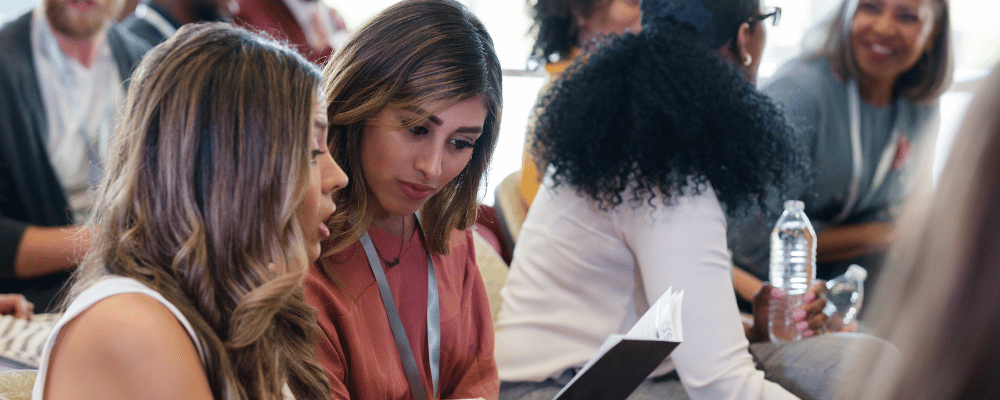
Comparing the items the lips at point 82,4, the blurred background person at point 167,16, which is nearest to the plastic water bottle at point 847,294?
the blurred background person at point 167,16

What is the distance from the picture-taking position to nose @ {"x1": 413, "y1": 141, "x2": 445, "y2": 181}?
1.29 metres

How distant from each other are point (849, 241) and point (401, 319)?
208 cm

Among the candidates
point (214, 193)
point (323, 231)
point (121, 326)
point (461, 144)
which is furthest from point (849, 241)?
point (121, 326)

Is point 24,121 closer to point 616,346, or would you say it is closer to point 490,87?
point 490,87

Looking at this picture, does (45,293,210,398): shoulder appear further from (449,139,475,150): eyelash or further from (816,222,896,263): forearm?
(816,222,896,263): forearm

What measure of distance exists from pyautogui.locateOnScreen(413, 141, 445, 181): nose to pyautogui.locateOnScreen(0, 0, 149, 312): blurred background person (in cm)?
154

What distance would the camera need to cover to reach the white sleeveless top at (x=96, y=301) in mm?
805

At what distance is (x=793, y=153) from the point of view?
→ 165 centimetres

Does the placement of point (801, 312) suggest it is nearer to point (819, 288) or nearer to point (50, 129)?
point (819, 288)

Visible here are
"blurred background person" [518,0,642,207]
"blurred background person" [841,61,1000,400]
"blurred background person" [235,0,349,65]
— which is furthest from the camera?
"blurred background person" [235,0,349,65]

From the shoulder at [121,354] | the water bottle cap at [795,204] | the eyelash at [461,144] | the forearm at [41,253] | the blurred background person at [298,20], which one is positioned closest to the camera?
the shoulder at [121,354]

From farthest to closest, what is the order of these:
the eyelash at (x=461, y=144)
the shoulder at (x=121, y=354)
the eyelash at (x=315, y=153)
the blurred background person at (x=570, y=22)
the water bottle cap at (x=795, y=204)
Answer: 1. the blurred background person at (x=570, y=22)
2. the water bottle cap at (x=795, y=204)
3. the eyelash at (x=461, y=144)
4. the eyelash at (x=315, y=153)
5. the shoulder at (x=121, y=354)

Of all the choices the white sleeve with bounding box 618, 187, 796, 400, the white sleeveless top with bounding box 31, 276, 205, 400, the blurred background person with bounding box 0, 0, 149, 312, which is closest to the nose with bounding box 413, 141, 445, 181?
the white sleeve with bounding box 618, 187, 796, 400

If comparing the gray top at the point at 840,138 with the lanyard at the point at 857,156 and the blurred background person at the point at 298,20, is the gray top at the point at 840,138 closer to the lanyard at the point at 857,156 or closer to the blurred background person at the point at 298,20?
the lanyard at the point at 857,156
